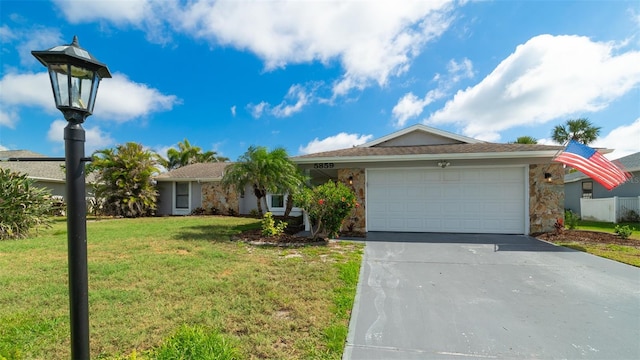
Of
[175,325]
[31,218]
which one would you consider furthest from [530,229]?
[31,218]

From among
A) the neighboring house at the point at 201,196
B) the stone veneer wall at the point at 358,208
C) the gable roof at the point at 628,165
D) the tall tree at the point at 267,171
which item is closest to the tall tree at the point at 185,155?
the neighboring house at the point at 201,196

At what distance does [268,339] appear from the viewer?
9.24 ft

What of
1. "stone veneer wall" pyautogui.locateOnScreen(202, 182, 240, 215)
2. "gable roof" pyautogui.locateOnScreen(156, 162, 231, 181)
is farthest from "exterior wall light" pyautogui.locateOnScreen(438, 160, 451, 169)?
"gable roof" pyautogui.locateOnScreen(156, 162, 231, 181)

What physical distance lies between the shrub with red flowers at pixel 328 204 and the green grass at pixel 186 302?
128 centimetres

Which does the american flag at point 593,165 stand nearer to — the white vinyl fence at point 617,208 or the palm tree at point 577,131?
the white vinyl fence at point 617,208

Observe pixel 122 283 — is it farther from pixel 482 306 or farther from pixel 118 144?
pixel 118 144

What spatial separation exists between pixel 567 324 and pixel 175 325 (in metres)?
4.59

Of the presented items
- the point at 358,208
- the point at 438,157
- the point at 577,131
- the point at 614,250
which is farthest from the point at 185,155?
the point at 577,131

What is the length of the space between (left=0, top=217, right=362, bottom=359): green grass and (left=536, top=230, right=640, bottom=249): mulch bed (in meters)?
6.46

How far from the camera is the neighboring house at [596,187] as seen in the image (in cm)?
1465

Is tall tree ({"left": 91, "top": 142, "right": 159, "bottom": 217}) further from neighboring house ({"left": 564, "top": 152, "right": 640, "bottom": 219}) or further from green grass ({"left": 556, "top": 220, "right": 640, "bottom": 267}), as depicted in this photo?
neighboring house ({"left": 564, "top": 152, "right": 640, "bottom": 219})

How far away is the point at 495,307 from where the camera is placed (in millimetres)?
3611

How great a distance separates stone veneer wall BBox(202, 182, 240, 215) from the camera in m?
17.2

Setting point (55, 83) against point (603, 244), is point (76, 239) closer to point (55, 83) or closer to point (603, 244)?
point (55, 83)
